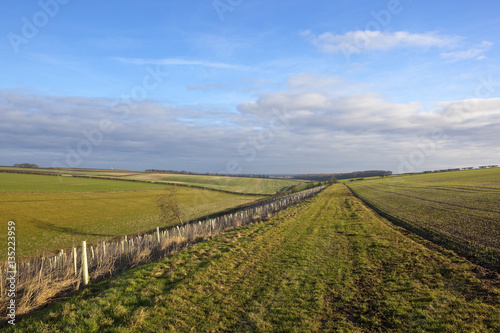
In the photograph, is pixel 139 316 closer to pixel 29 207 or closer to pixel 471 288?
pixel 471 288

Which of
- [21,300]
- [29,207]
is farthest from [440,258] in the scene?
[29,207]

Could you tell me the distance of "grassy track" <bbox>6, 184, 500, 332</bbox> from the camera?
5840mm

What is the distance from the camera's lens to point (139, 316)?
6105 millimetres

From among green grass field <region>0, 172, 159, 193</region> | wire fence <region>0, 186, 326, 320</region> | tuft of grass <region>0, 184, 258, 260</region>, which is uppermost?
green grass field <region>0, 172, 159, 193</region>

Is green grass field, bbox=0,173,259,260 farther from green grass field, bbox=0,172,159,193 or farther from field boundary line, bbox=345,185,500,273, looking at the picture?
field boundary line, bbox=345,185,500,273

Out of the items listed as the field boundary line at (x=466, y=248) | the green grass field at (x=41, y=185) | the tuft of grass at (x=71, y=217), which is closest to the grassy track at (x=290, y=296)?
the field boundary line at (x=466, y=248)

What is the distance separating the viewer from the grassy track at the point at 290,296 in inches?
230

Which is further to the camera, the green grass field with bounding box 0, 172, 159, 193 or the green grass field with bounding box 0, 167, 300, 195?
the green grass field with bounding box 0, 167, 300, 195

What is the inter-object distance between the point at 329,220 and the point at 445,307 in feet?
49.0

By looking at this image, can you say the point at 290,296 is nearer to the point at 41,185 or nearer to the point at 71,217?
the point at 71,217

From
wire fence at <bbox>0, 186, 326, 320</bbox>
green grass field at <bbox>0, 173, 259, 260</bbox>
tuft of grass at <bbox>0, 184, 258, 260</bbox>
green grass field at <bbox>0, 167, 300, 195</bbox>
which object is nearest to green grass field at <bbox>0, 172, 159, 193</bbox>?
green grass field at <bbox>0, 173, 259, 260</bbox>

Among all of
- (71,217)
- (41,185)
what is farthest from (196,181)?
(71,217)

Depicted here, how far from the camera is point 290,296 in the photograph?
24.1ft

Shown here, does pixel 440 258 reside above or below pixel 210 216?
above
